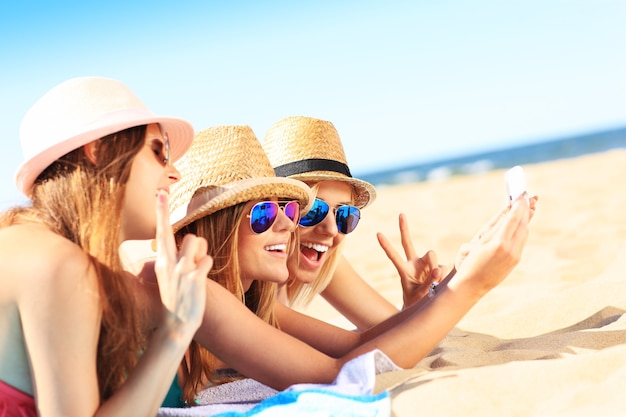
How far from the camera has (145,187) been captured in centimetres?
254

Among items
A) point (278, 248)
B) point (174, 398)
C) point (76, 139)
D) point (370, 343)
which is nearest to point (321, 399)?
point (370, 343)

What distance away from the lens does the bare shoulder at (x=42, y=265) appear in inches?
A: 87.4

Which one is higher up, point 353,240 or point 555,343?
point 555,343

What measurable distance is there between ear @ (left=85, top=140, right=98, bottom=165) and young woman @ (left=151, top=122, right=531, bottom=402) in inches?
24.2

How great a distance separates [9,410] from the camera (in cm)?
235

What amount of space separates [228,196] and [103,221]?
0.78 meters

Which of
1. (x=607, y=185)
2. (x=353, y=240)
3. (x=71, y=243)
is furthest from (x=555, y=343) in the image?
(x=607, y=185)

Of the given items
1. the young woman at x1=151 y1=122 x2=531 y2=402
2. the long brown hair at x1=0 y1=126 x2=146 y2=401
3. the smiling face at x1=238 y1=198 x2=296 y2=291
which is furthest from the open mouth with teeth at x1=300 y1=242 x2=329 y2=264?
the long brown hair at x1=0 y1=126 x2=146 y2=401

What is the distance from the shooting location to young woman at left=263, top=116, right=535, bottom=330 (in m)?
4.09

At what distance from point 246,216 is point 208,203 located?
206mm

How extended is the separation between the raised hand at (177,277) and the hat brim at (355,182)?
1769 mm

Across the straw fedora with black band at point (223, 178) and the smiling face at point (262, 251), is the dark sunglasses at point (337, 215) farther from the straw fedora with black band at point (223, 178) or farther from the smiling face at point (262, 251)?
the smiling face at point (262, 251)

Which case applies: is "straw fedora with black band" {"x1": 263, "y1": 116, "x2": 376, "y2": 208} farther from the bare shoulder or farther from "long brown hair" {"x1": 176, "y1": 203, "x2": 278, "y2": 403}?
the bare shoulder

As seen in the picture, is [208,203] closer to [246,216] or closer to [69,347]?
[246,216]
